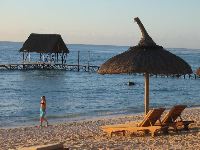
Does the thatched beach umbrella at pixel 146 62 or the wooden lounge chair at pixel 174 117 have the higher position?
the thatched beach umbrella at pixel 146 62

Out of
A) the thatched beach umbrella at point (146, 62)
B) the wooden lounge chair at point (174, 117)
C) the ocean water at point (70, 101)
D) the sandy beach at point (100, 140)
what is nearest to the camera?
the sandy beach at point (100, 140)

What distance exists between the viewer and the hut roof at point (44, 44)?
194 ft

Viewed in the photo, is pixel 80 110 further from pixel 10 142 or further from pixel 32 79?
pixel 32 79

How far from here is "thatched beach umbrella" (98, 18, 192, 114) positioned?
12.5 metres

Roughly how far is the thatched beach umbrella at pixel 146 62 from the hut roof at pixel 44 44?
46116mm

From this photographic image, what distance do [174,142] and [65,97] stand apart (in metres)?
24.9

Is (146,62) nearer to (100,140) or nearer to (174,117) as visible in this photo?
(174,117)

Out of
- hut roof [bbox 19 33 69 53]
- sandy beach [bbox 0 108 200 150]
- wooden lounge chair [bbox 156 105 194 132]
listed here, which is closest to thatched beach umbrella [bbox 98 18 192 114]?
wooden lounge chair [bbox 156 105 194 132]

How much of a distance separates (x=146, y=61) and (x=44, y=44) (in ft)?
158

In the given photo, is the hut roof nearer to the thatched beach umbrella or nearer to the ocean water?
the ocean water

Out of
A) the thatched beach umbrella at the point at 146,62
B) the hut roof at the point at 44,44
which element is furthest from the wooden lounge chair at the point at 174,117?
the hut roof at the point at 44,44

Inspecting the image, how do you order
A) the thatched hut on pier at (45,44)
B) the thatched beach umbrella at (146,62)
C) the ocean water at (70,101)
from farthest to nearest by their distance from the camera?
the thatched hut on pier at (45,44), the ocean water at (70,101), the thatched beach umbrella at (146,62)

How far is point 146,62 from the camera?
41.2 feet

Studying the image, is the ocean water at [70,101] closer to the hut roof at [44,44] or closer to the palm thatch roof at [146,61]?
the hut roof at [44,44]
